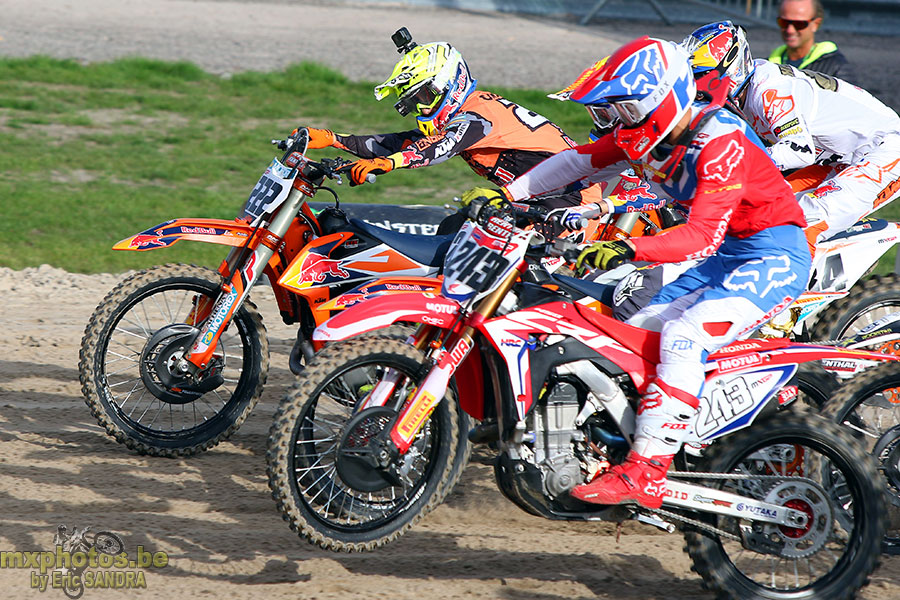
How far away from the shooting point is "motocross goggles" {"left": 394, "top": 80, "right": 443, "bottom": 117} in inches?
244

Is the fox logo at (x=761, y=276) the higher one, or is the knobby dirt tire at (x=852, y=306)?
the fox logo at (x=761, y=276)

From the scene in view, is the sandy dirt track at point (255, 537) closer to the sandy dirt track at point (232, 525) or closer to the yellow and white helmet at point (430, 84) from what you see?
the sandy dirt track at point (232, 525)

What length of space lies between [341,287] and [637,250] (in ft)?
6.77

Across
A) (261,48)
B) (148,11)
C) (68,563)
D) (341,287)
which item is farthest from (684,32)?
(68,563)

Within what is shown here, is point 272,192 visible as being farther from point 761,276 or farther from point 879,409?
point 879,409

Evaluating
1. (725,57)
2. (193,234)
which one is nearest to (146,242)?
(193,234)

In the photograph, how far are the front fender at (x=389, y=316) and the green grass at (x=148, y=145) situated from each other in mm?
5448

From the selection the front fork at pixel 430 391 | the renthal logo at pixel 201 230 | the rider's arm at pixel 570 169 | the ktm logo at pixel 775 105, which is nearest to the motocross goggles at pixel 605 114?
the rider's arm at pixel 570 169

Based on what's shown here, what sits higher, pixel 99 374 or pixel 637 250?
pixel 637 250

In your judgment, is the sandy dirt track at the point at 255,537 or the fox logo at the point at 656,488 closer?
the fox logo at the point at 656,488

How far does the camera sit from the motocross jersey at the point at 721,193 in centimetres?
412

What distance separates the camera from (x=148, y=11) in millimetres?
20453

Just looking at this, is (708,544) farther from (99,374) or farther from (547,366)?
(99,374)

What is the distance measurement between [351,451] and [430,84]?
8.74 feet
